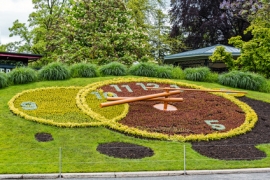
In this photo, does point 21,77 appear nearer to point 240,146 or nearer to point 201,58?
point 240,146

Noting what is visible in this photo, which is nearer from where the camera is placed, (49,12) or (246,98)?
(246,98)

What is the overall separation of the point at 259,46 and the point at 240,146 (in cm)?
974

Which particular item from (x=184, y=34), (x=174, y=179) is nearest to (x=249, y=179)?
(x=174, y=179)

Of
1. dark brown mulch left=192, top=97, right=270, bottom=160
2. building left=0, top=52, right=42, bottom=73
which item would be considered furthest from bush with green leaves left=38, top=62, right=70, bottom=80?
dark brown mulch left=192, top=97, right=270, bottom=160

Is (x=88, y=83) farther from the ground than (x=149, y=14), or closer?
closer

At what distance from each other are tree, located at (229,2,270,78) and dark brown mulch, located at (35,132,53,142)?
11711mm

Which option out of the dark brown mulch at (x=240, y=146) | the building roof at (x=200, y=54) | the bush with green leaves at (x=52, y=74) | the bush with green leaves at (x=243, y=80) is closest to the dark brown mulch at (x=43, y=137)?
the dark brown mulch at (x=240, y=146)

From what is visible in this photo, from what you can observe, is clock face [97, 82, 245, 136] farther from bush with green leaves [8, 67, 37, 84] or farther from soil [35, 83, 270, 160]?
bush with green leaves [8, 67, 37, 84]

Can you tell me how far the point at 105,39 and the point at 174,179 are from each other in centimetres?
1560

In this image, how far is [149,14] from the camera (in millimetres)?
40750

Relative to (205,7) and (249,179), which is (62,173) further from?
(205,7)

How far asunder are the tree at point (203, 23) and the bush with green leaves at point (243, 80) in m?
15.1

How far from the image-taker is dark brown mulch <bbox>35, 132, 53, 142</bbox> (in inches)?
390

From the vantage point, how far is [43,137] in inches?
396
